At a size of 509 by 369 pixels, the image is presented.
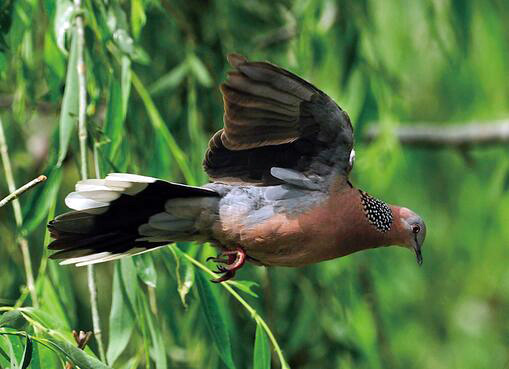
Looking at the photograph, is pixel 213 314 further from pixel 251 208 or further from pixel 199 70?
pixel 199 70

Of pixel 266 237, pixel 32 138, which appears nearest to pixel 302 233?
pixel 266 237

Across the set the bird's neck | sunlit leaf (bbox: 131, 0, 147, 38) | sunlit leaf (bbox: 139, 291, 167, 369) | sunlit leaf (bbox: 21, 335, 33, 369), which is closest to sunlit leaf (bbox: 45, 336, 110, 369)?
sunlit leaf (bbox: 21, 335, 33, 369)

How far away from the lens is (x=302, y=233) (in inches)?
110

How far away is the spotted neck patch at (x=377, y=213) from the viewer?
2982mm

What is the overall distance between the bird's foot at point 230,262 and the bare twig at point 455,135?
238 cm

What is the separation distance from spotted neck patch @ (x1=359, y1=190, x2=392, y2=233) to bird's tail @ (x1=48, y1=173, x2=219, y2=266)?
1.60 feet

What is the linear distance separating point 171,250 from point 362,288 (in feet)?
5.62

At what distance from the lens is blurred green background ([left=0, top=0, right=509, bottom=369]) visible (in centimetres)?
287

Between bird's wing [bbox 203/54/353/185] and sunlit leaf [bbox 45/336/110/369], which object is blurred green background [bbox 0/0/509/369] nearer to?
sunlit leaf [bbox 45/336/110/369]

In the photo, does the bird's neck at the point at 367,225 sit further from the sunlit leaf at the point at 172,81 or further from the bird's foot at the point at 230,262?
the sunlit leaf at the point at 172,81

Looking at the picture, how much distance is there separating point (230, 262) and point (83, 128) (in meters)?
0.65

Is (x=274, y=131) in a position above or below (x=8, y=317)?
above

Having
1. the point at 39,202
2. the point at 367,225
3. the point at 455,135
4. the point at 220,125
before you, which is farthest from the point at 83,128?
the point at 455,135

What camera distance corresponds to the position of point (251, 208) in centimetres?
287
